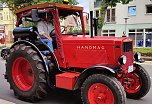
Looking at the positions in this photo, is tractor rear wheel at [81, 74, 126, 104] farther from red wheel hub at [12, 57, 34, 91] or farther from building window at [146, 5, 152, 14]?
building window at [146, 5, 152, 14]

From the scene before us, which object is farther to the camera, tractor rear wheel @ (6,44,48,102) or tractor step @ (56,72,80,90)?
tractor rear wheel @ (6,44,48,102)

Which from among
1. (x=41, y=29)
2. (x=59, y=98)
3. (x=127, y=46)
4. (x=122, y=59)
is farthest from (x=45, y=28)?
(x=122, y=59)

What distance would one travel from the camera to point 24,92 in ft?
23.3

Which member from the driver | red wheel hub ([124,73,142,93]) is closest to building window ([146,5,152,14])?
red wheel hub ([124,73,142,93])

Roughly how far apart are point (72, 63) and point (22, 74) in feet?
5.36

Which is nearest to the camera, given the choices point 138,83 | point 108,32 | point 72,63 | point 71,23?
point 72,63

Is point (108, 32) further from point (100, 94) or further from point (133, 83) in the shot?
point (100, 94)

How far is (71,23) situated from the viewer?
7.68m

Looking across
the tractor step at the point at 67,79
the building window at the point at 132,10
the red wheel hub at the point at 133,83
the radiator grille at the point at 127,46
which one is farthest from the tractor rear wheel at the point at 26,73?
the building window at the point at 132,10

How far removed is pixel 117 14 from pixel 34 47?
31.8 m

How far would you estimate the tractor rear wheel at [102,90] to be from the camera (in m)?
5.64

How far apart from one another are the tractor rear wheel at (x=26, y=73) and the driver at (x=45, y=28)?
1.63ft

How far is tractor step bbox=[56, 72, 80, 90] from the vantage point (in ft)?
20.8

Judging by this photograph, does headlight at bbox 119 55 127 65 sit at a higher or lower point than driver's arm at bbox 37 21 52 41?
lower
